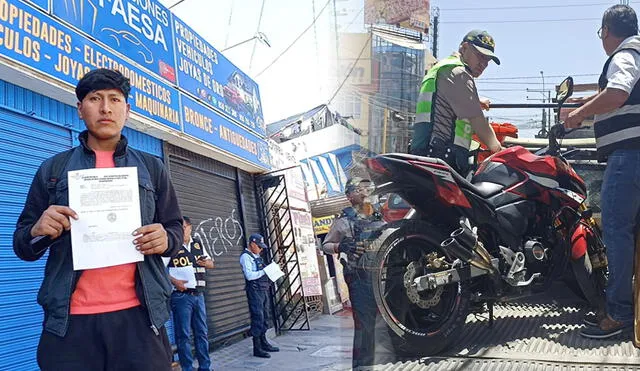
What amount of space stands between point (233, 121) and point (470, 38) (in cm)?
582

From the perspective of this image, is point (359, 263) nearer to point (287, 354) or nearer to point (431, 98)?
point (431, 98)

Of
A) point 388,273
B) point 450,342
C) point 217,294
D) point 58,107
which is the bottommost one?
point 217,294

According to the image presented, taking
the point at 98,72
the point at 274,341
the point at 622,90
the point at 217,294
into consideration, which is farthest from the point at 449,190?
the point at 274,341

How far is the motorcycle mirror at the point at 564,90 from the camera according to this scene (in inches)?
35.8

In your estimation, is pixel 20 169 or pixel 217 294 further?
pixel 217 294

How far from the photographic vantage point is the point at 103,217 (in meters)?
1.21

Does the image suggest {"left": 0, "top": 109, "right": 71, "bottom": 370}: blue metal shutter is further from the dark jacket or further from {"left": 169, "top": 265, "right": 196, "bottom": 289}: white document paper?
the dark jacket

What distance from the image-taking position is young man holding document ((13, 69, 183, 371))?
1.19 metres

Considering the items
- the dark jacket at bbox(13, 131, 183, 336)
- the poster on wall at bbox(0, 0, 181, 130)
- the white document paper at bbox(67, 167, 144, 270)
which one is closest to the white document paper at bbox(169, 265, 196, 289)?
the poster on wall at bbox(0, 0, 181, 130)

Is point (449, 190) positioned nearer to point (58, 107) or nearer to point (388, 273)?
point (388, 273)

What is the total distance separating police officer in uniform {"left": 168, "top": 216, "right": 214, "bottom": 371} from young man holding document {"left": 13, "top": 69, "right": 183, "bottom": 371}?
2.93 metres

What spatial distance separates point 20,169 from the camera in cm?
352

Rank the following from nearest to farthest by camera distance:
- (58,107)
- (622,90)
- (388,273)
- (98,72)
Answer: (622,90) → (388,273) → (98,72) → (58,107)

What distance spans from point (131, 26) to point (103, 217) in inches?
148
